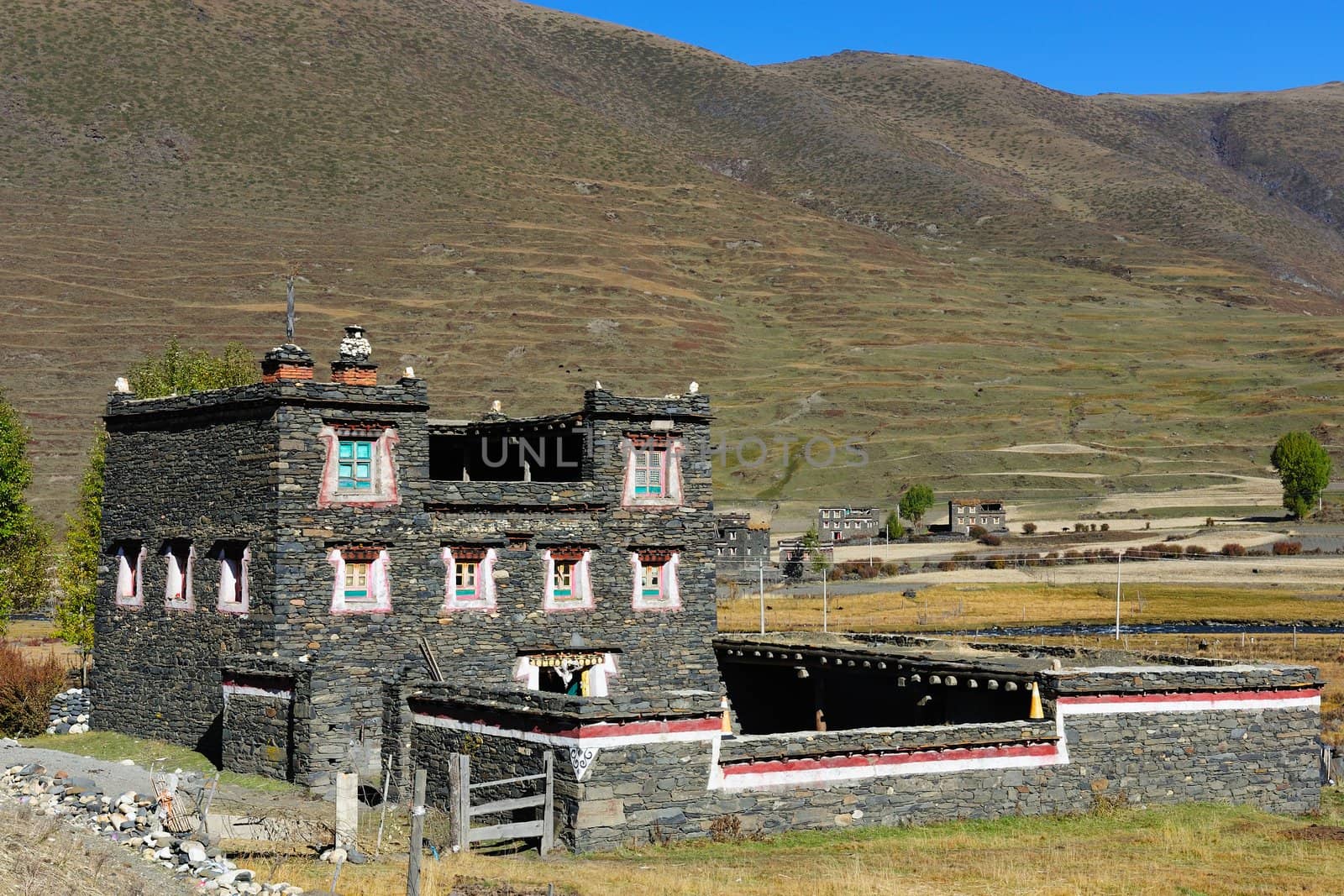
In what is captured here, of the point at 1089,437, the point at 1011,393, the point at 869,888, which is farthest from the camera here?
the point at 1011,393

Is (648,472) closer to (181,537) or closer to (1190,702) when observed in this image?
(181,537)

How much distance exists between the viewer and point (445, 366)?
157 meters

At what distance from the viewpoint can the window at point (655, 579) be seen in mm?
38969

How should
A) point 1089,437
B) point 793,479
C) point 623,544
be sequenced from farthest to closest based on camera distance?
1. point 1089,437
2. point 793,479
3. point 623,544

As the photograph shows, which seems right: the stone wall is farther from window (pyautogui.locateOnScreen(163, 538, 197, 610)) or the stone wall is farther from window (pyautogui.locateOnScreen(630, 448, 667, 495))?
window (pyautogui.locateOnScreen(630, 448, 667, 495))

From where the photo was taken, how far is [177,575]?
37.7m

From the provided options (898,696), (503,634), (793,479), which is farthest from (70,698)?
(793,479)

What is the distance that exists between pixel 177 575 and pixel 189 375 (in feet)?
72.6

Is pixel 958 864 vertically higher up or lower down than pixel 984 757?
lower down

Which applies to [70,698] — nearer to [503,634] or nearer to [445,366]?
[503,634]

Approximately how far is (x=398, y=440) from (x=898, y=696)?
1301 centimetres

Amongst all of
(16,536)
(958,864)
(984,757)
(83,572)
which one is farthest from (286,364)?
(16,536)

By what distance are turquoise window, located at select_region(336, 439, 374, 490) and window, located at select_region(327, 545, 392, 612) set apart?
4.62 ft

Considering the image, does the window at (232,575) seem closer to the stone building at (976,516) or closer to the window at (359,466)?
the window at (359,466)
